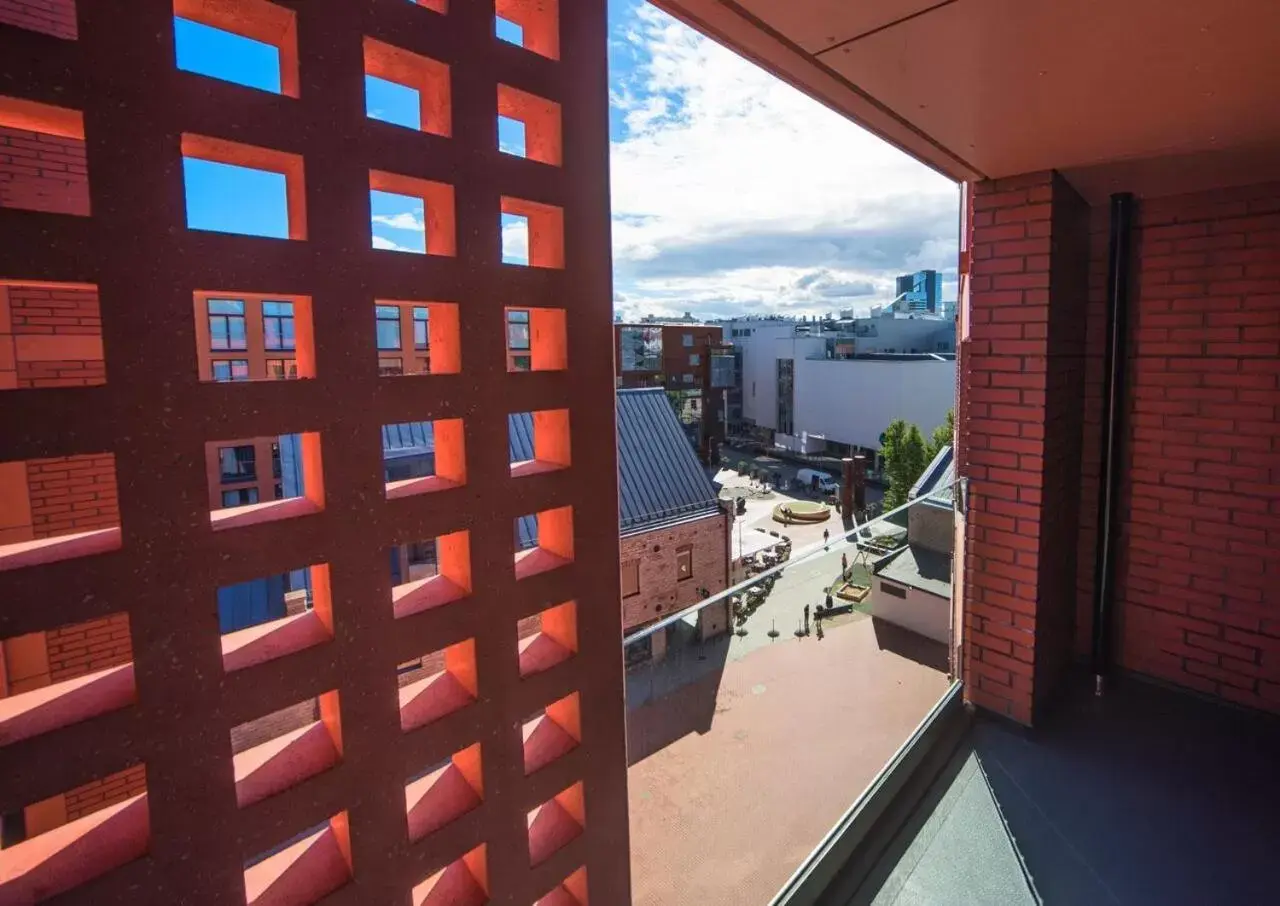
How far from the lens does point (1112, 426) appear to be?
3.04m

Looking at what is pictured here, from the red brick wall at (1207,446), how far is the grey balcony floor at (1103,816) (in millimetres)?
333

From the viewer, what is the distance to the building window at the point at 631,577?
10.8 meters

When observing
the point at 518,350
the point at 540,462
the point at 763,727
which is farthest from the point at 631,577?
the point at 540,462

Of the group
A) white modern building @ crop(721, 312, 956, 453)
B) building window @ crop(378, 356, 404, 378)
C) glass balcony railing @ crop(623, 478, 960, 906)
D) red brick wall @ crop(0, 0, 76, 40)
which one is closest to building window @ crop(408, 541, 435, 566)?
building window @ crop(378, 356, 404, 378)

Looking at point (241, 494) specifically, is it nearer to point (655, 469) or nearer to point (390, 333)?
point (390, 333)

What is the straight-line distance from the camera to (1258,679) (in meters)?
2.92

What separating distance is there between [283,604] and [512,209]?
1082cm

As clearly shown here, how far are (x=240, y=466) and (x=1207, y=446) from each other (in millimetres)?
17567

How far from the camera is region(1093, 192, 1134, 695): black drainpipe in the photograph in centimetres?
294

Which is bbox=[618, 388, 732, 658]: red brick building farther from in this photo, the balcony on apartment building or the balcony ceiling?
the balcony ceiling

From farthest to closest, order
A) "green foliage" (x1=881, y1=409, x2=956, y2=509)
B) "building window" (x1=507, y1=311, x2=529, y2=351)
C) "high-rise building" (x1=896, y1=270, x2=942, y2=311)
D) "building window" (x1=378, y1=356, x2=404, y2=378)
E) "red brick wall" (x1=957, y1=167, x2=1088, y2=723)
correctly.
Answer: "high-rise building" (x1=896, y1=270, x2=942, y2=311)
"green foliage" (x1=881, y1=409, x2=956, y2=509)
"red brick wall" (x1=957, y1=167, x2=1088, y2=723)
"building window" (x1=507, y1=311, x2=529, y2=351)
"building window" (x1=378, y1=356, x2=404, y2=378)

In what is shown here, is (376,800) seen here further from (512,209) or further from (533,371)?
(512,209)

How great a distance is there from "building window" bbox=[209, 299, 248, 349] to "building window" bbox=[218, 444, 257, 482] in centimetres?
247

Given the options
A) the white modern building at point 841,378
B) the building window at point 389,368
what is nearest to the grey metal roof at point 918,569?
the building window at point 389,368
